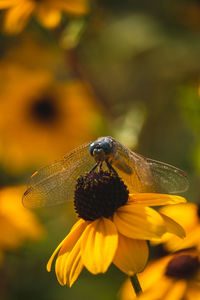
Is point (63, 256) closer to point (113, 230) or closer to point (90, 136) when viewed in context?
point (113, 230)

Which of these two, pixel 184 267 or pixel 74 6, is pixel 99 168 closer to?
pixel 184 267

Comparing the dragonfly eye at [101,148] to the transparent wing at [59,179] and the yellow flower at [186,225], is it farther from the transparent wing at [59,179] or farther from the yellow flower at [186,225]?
the yellow flower at [186,225]

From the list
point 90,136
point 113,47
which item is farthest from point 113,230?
point 113,47

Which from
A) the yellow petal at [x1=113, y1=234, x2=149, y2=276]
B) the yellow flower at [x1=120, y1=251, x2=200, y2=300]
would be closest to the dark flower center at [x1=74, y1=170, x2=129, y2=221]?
the yellow petal at [x1=113, y1=234, x2=149, y2=276]

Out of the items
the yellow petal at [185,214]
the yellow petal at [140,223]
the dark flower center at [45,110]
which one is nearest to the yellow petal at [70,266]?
the yellow petal at [140,223]

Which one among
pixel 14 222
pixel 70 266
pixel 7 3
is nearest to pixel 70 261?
pixel 70 266
